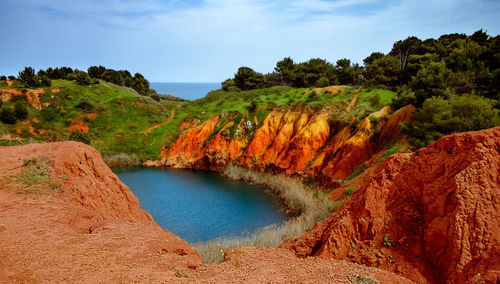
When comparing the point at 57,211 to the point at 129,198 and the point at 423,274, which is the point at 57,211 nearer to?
the point at 129,198

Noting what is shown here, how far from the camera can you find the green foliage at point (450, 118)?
1525 cm

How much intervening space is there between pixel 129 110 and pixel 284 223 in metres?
42.4

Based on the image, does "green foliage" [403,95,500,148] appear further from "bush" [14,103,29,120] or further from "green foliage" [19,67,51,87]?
"green foliage" [19,67,51,87]

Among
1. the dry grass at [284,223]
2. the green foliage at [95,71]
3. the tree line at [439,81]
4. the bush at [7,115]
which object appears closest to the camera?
the dry grass at [284,223]

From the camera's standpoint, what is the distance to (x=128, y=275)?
6270 mm

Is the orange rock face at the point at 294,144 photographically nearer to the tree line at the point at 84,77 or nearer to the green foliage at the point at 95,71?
the tree line at the point at 84,77

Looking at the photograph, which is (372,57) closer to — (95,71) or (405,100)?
(405,100)

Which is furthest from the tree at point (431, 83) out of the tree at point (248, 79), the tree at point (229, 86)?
the tree at point (229, 86)

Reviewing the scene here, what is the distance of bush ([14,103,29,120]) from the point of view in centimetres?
4134

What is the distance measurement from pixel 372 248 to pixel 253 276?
3.73 meters

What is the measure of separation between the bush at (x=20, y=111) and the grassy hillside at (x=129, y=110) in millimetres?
743

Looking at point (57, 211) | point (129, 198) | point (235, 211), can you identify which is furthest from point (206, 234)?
point (57, 211)

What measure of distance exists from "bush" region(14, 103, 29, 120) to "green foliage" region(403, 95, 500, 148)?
51.1 metres

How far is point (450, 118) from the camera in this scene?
54.8 feet
